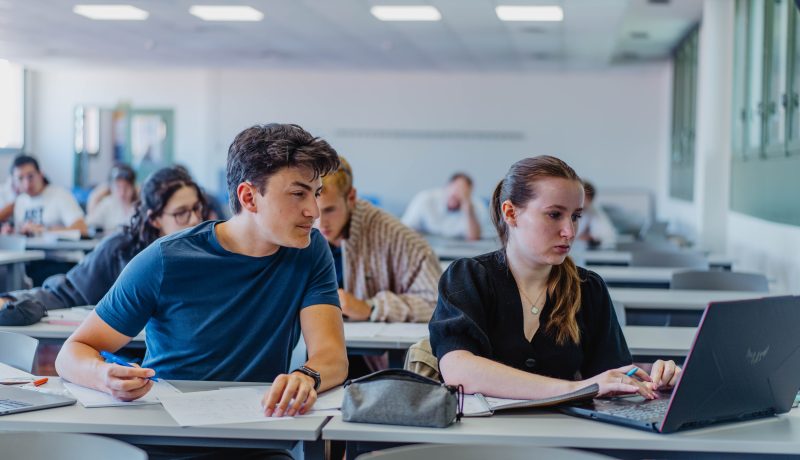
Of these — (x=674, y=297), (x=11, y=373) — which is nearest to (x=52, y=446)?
(x=11, y=373)

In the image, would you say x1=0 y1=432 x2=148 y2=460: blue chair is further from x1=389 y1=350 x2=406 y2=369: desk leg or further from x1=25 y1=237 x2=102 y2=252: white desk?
x1=25 y1=237 x2=102 y2=252: white desk

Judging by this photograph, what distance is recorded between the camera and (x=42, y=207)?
8320 mm

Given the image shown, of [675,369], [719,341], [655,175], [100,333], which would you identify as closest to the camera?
[719,341]

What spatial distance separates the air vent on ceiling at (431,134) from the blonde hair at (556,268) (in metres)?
12.5

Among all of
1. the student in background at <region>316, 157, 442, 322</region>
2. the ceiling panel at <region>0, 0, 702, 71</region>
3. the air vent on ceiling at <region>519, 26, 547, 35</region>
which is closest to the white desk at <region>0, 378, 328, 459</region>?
the student in background at <region>316, 157, 442, 322</region>

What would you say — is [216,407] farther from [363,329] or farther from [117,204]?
[117,204]

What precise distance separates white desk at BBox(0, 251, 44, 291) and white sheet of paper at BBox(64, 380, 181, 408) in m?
4.01

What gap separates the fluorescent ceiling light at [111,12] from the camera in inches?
377

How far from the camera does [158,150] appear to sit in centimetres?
1573

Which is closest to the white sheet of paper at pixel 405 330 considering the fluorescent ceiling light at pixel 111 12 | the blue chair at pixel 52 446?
the blue chair at pixel 52 446

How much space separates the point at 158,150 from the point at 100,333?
13.7 m

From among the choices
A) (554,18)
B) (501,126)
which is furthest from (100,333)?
(501,126)

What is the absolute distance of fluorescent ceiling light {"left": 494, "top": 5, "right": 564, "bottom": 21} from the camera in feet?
30.2

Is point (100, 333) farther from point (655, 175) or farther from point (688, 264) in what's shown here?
point (655, 175)
